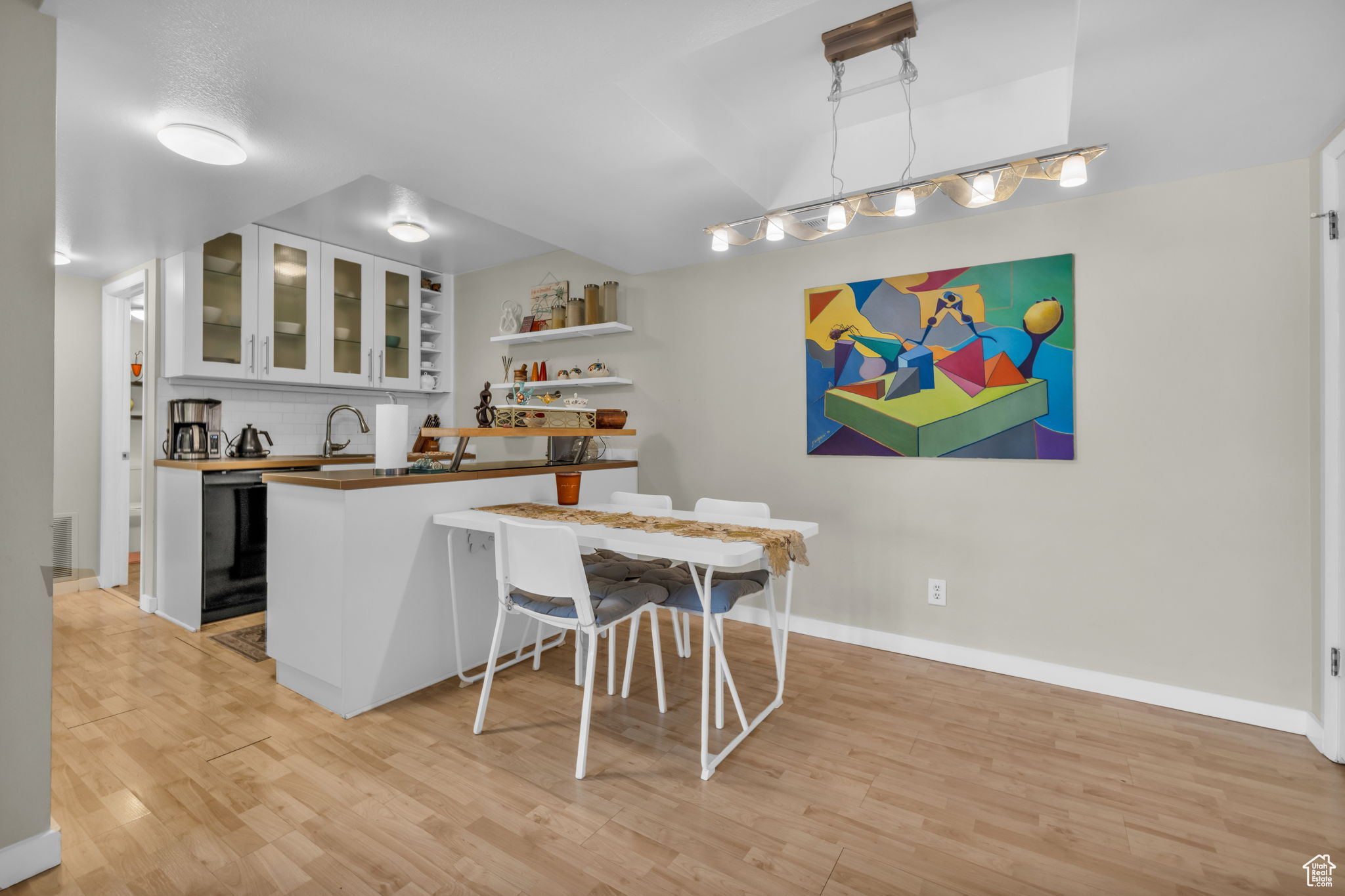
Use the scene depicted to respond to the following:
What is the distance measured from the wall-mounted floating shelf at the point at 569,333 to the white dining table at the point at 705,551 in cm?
158

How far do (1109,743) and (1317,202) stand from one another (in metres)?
2.14

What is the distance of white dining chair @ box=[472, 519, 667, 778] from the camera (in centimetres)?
192

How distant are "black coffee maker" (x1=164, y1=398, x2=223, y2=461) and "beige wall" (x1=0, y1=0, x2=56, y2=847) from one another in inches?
97.4

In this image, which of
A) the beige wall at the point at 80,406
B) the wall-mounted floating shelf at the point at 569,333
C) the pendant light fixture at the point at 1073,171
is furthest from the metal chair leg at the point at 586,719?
the beige wall at the point at 80,406

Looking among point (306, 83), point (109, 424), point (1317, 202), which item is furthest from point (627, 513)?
point (109, 424)

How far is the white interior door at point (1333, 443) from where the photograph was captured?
2.03 m

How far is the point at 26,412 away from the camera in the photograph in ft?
5.02

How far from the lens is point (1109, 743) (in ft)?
7.21

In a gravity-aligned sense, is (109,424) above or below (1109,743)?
above

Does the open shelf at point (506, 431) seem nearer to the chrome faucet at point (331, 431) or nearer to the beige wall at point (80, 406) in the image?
the chrome faucet at point (331, 431)

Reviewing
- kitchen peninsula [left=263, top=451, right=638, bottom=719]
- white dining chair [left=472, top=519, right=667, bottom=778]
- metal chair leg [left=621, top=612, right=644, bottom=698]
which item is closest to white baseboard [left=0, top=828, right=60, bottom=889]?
kitchen peninsula [left=263, top=451, right=638, bottom=719]

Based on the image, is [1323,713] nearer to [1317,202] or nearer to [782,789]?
[1317,202]

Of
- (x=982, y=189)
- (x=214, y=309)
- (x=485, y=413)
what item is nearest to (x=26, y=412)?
(x=485, y=413)

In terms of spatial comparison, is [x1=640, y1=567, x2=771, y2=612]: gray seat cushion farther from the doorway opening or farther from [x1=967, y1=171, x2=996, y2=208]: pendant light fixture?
the doorway opening
